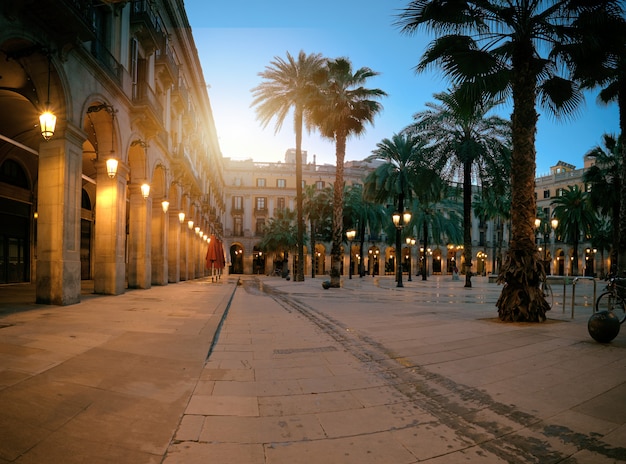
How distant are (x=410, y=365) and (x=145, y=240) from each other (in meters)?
14.7

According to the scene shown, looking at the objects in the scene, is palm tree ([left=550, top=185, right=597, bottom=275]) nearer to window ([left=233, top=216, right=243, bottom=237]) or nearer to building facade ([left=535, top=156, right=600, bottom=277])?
building facade ([left=535, top=156, right=600, bottom=277])

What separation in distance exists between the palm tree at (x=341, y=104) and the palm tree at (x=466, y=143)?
3.29 m

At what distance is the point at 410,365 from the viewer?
5371mm

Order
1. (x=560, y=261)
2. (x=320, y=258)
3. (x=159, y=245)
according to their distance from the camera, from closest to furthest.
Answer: (x=159, y=245) < (x=320, y=258) < (x=560, y=261)

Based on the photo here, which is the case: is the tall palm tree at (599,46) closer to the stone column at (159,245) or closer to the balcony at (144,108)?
the balcony at (144,108)

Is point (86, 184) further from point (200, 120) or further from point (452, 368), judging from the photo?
point (452, 368)

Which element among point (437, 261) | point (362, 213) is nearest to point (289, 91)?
point (362, 213)

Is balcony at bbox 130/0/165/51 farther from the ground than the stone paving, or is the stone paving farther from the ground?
balcony at bbox 130/0/165/51

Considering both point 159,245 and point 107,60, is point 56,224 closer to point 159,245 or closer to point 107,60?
point 107,60

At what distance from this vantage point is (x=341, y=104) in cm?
2503

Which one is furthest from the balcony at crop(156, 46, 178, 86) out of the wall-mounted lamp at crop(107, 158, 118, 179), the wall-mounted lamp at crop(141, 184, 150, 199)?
the wall-mounted lamp at crop(107, 158, 118, 179)

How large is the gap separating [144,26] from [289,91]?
13.2m

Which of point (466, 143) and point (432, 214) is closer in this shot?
point (466, 143)

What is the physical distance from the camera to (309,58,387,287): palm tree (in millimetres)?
24750
